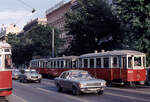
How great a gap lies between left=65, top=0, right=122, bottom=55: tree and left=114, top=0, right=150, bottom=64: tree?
8988 mm

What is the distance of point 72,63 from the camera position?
115ft

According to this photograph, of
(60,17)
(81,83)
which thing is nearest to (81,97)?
(81,83)

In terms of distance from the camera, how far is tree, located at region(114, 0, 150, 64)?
1161 inches

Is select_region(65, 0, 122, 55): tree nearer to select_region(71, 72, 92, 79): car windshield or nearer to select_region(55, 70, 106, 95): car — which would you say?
select_region(55, 70, 106, 95): car

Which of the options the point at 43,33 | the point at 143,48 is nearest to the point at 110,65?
the point at 143,48

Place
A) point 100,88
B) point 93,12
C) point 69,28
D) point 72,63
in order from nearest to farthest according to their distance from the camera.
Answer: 1. point 100,88
2. point 72,63
3. point 93,12
4. point 69,28

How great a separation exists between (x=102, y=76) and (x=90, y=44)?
57.7 feet

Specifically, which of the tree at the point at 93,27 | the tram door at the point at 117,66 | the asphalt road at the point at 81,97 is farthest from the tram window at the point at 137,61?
the tree at the point at 93,27

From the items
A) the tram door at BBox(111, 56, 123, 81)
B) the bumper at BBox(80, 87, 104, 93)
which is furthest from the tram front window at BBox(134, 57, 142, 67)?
the bumper at BBox(80, 87, 104, 93)

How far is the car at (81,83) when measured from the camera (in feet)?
55.4

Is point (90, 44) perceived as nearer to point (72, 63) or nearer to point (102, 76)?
point (72, 63)

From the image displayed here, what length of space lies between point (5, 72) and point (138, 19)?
18.9 meters

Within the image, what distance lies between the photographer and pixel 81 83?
1678 centimetres

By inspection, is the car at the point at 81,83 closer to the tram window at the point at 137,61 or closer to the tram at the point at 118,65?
the tram at the point at 118,65
